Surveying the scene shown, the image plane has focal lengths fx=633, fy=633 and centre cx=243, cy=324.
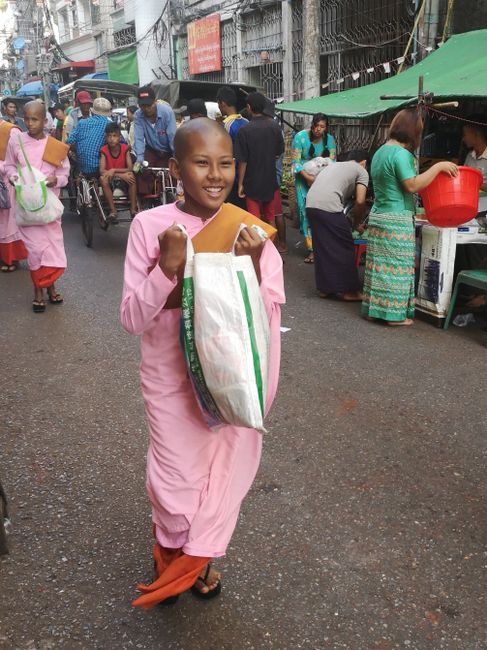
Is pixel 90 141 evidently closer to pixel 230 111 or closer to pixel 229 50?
pixel 230 111

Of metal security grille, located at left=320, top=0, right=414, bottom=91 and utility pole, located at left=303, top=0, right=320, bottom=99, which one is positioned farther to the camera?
utility pole, located at left=303, top=0, right=320, bottom=99

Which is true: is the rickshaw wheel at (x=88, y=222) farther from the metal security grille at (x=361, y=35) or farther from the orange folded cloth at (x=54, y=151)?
the metal security grille at (x=361, y=35)

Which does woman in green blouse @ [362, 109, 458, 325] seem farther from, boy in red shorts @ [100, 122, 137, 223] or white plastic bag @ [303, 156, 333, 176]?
boy in red shorts @ [100, 122, 137, 223]

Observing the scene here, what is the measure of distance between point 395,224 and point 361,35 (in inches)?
277

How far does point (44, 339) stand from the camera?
17.0 feet

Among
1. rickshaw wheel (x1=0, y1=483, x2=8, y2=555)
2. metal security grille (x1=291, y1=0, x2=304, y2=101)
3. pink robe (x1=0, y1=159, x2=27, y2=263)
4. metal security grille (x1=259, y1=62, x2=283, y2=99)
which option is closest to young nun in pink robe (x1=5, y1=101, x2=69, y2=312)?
pink robe (x1=0, y1=159, x2=27, y2=263)

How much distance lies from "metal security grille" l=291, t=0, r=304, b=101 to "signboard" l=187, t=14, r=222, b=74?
3823 millimetres

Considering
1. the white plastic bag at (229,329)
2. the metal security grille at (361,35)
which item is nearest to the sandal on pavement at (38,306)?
the white plastic bag at (229,329)

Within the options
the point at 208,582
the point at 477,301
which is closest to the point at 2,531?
the point at 208,582

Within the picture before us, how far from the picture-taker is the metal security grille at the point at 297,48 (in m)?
12.7

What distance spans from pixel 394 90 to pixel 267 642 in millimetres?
5756

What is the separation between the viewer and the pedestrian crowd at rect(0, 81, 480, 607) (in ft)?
6.17

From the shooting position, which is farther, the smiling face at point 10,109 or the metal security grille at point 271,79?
the metal security grille at point 271,79

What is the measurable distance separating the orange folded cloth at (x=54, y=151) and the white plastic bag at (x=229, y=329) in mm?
4451
